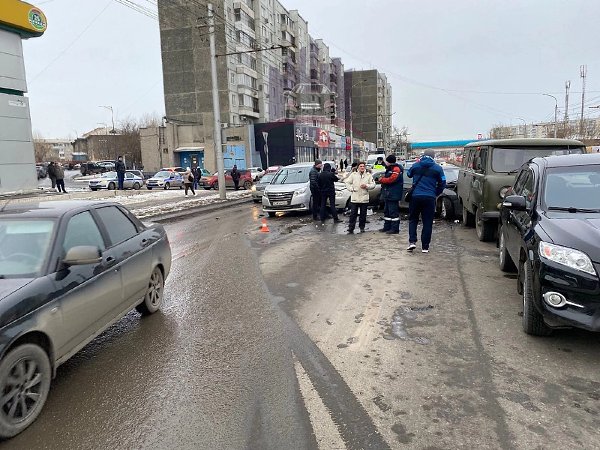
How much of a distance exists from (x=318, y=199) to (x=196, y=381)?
414 inches

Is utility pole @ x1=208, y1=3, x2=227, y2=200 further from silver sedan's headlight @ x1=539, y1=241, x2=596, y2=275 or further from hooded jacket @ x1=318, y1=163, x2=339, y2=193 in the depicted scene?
silver sedan's headlight @ x1=539, y1=241, x2=596, y2=275

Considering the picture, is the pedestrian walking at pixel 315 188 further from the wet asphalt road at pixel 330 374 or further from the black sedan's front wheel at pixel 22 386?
the black sedan's front wheel at pixel 22 386

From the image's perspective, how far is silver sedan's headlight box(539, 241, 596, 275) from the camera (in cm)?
371

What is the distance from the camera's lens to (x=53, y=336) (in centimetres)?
335

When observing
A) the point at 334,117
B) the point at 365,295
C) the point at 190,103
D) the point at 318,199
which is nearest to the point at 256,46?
the point at 190,103

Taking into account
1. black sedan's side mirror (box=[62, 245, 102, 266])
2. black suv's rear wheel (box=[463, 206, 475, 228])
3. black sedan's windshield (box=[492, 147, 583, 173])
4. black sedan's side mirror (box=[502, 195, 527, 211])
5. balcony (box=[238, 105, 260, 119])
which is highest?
balcony (box=[238, 105, 260, 119])

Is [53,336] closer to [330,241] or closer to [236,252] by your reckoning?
[236,252]

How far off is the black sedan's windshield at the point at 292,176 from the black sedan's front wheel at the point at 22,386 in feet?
42.3

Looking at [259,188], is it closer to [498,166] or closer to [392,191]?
[392,191]

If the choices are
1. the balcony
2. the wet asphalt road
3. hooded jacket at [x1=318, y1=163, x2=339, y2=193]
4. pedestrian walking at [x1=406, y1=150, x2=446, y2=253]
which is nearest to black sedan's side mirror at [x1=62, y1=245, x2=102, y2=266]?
the wet asphalt road

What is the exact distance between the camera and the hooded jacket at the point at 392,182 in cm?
1063

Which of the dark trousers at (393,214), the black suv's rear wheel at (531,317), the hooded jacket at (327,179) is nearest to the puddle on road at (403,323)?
the black suv's rear wheel at (531,317)

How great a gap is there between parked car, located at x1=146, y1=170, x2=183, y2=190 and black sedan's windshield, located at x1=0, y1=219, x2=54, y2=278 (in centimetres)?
3225

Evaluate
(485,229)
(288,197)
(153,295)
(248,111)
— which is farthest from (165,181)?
(153,295)
